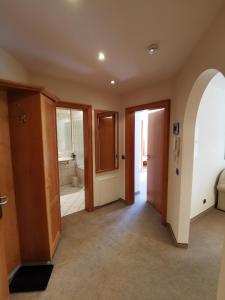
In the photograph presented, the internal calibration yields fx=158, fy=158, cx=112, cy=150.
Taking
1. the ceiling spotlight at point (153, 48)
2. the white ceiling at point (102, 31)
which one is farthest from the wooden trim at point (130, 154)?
the ceiling spotlight at point (153, 48)

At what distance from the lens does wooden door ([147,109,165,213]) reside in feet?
10.3

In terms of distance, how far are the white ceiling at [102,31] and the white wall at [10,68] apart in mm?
100

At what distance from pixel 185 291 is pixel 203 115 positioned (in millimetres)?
2529

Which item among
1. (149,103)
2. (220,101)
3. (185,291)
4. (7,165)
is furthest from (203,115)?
(7,165)

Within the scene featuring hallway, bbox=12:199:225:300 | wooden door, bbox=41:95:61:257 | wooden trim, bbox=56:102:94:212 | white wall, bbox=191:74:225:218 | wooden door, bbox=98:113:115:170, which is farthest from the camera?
wooden door, bbox=98:113:115:170

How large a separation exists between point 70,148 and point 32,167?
3.44m

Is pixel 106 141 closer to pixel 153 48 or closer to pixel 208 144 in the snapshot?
Result: pixel 208 144

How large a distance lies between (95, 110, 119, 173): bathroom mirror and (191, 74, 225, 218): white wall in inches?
63.9

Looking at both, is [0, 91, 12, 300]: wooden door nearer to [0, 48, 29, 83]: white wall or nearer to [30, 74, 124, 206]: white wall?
[0, 48, 29, 83]: white wall

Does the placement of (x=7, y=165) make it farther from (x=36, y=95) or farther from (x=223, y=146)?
(x=223, y=146)

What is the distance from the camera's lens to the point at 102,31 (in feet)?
4.61

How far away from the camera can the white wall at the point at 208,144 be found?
280cm

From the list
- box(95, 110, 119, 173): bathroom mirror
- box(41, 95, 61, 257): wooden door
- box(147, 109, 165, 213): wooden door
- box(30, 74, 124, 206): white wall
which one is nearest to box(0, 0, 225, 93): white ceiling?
box(30, 74, 124, 206): white wall

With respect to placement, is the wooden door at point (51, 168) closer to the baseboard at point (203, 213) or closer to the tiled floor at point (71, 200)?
the tiled floor at point (71, 200)
